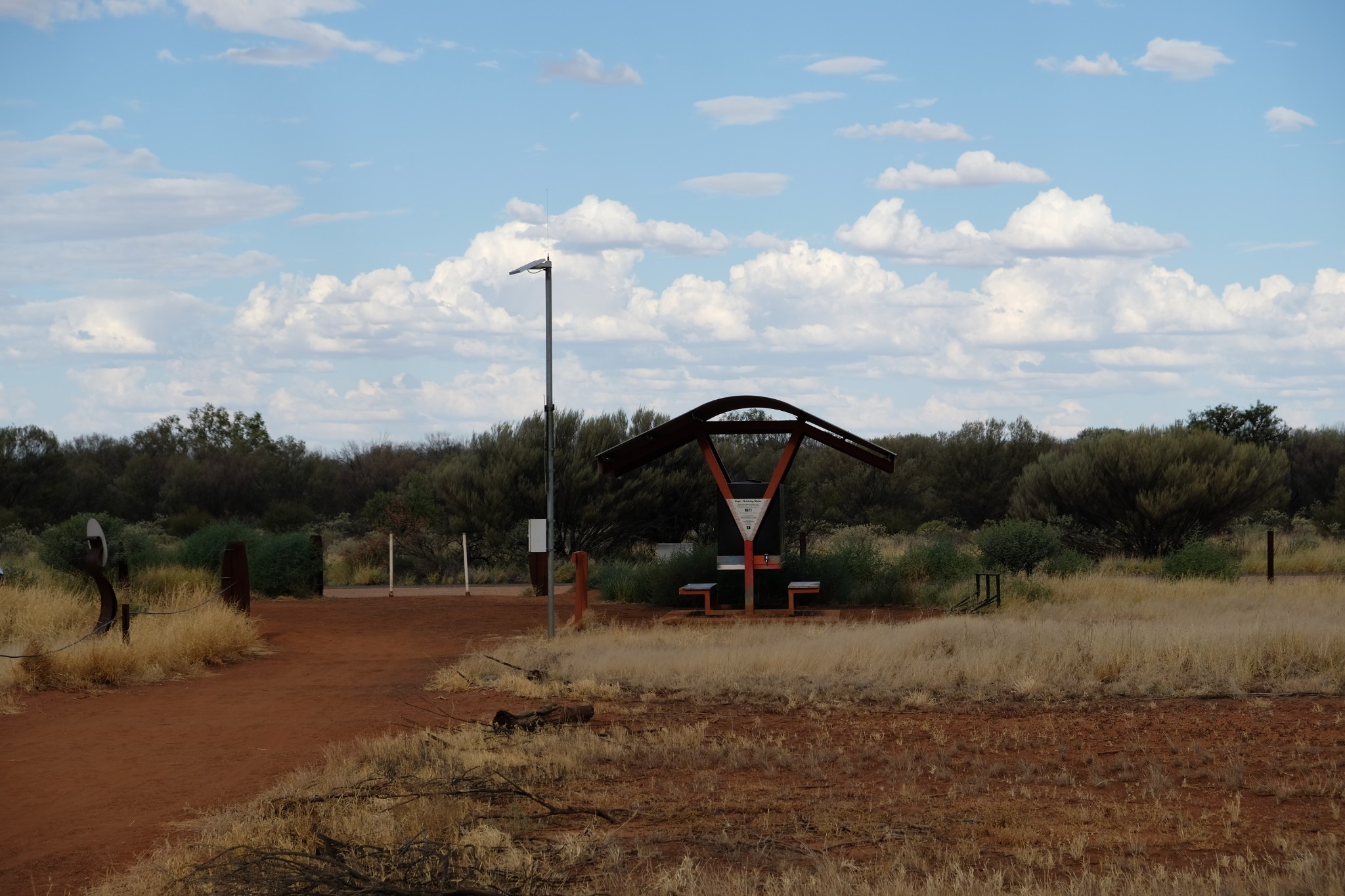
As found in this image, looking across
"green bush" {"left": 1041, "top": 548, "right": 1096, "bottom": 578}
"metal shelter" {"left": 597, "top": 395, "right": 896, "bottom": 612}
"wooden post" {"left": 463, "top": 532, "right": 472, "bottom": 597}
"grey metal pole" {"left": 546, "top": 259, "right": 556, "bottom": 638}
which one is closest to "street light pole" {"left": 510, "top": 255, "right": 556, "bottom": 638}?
"grey metal pole" {"left": 546, "top": 259, "right": 556, "bottom": 638}

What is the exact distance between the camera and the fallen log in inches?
396

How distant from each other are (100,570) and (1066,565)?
1626 cm

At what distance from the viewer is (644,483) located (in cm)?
3170

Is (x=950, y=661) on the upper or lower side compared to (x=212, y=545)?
lower

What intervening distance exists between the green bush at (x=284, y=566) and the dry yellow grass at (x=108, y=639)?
16.2ft

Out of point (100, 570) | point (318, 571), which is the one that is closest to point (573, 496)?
point (318, 571)

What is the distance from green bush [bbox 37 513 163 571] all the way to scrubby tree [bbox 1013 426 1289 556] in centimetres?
2025

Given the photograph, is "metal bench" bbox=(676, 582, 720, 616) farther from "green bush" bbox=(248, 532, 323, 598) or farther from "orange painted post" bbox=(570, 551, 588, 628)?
"green bush" bbox=(248, 532, 323, 598)

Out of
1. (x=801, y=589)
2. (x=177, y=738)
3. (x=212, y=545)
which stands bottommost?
(x=177, y=738)

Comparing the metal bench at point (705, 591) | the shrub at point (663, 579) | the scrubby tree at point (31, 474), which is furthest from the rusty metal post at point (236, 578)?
the scrubby tree at point (31, 474)

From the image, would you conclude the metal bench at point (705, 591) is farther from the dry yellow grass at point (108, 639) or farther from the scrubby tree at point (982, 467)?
the scrubby tree at point (982, 467)

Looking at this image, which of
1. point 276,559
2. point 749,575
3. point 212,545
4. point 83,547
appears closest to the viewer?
point 749,575

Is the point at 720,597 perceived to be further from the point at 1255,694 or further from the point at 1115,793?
the point at 1115,793

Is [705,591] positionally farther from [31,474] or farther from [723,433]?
[31,474]
